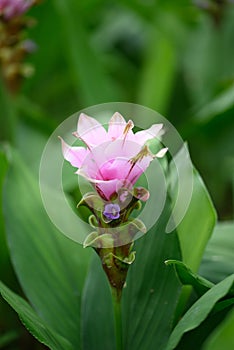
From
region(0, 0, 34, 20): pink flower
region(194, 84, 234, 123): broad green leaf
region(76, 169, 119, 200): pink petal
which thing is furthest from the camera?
region(194, 84, 234, 123): broad green leaf

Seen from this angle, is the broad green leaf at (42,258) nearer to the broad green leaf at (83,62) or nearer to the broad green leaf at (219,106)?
the broad green leaf at (219,106)

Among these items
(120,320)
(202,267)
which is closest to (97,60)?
(202,267)

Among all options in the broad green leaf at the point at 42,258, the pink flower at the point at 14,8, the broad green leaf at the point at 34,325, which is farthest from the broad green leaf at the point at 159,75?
the broad green leaf at the point at 34,325

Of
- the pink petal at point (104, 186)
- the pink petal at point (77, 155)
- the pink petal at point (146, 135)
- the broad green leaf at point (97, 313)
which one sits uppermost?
the pink petal at point (77, 155)

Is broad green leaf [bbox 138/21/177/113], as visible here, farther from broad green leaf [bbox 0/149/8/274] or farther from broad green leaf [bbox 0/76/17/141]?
broad green leaf [bbox 0/149/8/274]

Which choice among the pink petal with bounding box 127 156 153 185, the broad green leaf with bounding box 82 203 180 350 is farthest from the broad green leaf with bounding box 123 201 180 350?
the pink petal with bounding box 127 156 153 185

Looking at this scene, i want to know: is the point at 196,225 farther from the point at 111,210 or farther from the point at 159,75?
the point at 159,75

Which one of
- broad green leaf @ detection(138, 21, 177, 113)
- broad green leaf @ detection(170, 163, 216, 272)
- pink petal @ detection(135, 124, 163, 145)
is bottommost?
broad green leaf @ detection(138, 21, 177, 113)

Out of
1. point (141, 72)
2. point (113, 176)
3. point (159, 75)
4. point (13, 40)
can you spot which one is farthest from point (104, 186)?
point (141, 72)
